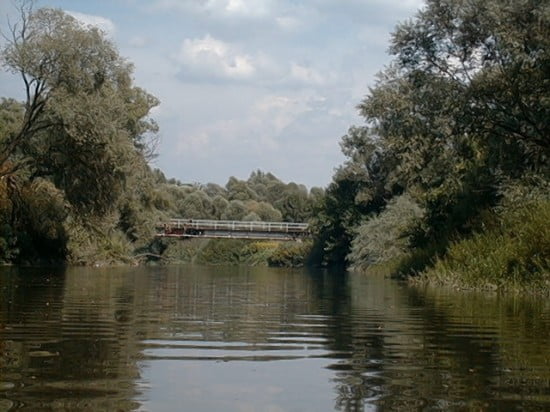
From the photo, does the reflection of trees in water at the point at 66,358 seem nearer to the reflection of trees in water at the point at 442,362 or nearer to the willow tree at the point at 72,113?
the reflection of trees in water at the point at 442,362

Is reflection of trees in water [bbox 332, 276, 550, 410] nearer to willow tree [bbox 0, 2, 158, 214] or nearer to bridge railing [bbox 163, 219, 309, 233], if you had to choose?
willow tree [bbox 0, 2, 158, 214]

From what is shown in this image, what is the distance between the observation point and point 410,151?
34.5 meters

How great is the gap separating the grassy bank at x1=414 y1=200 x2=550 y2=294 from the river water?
8.03m

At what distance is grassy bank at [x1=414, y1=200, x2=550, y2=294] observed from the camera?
21106 millimetres

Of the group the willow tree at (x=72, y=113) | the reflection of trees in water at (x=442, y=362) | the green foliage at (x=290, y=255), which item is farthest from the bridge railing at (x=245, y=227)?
the reflection of trees in water at (x=442, y=362)

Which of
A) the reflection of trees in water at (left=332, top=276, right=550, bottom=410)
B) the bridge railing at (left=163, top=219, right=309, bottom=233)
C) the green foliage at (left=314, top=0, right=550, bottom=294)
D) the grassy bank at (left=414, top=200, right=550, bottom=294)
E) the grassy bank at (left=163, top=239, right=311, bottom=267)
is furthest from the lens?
the bridge railing at (left=163, top=219, right=309, bottom=233)

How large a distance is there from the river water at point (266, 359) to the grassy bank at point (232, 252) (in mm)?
80112

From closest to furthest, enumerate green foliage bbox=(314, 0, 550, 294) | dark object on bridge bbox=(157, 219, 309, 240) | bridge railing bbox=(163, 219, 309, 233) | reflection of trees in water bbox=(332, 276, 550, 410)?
reflection of trees in water bbox=(332, 276, 550, 410) → green foliage bbox=(314, 0, 550, 294) → dark object on bridge bbox=(157, 219, 309, 240) → bridge railing bbox=(163, 219, 309, 233)

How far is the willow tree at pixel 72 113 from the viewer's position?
37531 mm

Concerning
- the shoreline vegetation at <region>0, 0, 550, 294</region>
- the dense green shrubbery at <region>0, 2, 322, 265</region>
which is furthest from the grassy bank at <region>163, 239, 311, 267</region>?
the dense green shrubbery at <region>0, 2, 322, 265</region>

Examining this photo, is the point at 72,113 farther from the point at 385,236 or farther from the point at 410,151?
the point at 385,236

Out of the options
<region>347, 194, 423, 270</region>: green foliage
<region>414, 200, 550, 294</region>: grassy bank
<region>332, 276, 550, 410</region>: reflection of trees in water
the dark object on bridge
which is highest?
the dark object on bridge

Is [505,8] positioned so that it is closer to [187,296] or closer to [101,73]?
[187,296]

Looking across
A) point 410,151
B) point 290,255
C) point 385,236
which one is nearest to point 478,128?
point 410,151
